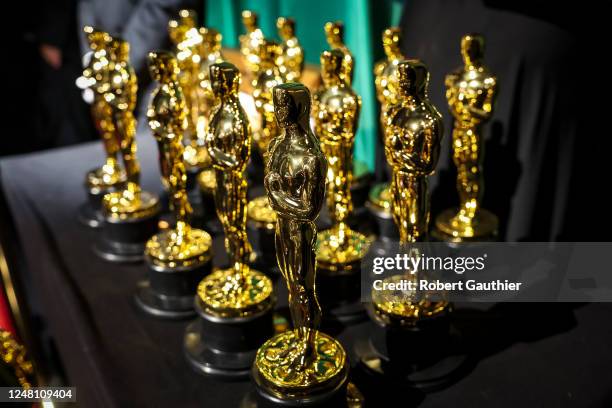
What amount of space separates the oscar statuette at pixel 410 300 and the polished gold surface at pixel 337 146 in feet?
0.33

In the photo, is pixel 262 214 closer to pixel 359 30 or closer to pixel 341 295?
pixel 341 295

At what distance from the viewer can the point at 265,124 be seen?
32.1 inches

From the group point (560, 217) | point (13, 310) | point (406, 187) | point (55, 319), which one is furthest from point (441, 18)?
point (13, 310)

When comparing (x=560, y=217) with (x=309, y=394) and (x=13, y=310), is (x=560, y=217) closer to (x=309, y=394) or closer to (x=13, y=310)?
(x=309, y=394)

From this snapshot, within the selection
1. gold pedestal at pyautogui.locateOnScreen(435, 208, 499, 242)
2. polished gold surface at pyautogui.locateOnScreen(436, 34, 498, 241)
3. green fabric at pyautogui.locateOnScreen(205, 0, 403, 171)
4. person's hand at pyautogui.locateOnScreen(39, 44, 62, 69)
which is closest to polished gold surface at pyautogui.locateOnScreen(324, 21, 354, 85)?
polished gold surface at pyautogui.locateOnScreen(436, 34, 498, 241)

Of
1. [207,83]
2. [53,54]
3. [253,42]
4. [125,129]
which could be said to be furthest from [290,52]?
[53,54]

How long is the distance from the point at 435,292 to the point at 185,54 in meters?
0.60

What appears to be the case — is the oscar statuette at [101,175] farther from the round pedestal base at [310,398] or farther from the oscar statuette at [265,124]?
the round pedestal base at [310,398]

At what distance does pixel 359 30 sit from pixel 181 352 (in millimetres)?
1163

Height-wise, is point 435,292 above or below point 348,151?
below

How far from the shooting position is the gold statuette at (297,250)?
0.50 m

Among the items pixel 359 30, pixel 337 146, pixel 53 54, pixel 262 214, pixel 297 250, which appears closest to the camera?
pixel 297 250

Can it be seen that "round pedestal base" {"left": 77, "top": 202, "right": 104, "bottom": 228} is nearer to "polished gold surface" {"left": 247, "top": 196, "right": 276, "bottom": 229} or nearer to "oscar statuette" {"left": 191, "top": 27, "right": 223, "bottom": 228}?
"oscar statuette" {"left": 191, "top": 27, "right": 223, "bottom": 228}

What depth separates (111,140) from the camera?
106cm
